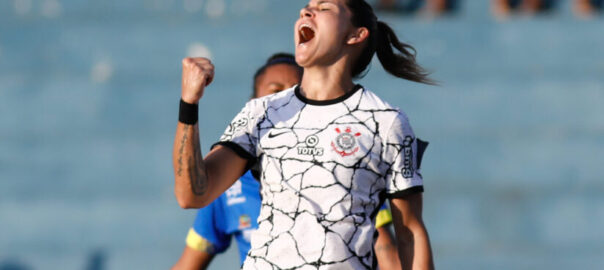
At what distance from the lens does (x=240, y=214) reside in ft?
13.6

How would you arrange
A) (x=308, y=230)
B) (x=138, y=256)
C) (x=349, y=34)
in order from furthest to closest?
(x=138, y=256) < (x=349, y=34) < (x=308, y=230)

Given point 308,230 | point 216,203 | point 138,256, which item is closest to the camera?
point 308,230

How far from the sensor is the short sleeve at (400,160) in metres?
2.83

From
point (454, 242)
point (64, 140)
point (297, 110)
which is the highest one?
point (297, 110)

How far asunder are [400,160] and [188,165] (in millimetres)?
662

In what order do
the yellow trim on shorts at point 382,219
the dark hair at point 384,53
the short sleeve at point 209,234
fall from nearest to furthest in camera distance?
the dark hair at point 384,53, the yellow trim on shorts at point 382,219, the short sleeve at point 209,234

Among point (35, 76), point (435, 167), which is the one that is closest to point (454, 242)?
point (435, 167)

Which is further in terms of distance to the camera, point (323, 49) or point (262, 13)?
point (262, 13)

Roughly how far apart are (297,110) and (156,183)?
586 centimetres

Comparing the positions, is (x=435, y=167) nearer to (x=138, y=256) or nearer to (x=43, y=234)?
(x=138, y=256)

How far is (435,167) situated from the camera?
853 centimetres

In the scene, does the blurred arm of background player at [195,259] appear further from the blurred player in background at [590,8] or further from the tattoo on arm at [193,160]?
the blurred player in background at [590,8]

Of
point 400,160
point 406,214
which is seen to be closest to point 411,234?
point 406,214

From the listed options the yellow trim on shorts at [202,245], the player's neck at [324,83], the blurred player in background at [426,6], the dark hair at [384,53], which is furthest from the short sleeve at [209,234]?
the blurred player in background at [426,6]
